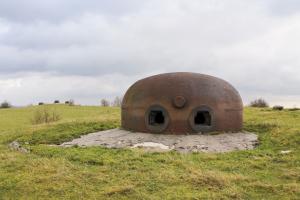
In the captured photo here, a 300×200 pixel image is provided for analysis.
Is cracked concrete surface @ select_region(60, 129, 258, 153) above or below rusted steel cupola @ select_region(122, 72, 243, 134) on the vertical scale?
below

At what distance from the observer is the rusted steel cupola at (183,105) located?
628 inches

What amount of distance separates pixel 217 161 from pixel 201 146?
231cm

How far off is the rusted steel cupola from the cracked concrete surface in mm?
387

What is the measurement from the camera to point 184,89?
1614 centimetres

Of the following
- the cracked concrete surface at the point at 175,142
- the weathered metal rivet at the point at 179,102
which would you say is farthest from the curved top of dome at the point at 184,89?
the cracked concrete surface at the point at 175,142

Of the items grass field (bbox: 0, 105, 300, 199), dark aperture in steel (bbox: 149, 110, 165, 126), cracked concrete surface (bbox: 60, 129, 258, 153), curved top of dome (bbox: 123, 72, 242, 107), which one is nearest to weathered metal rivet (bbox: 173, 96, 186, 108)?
curved top of dome (bbox: 123, 72, 242, 107)

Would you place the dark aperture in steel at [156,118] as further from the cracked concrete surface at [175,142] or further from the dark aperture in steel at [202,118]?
the dark aperture in steel at [202,118]

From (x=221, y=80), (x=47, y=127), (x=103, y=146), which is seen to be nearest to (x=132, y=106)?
(x=103, y=146)

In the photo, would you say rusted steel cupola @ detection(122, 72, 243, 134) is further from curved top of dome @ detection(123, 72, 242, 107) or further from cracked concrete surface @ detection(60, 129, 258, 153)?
cracked concrete surface @ detection(60, 129, 258, 153)

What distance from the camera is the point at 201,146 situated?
14.5 meters

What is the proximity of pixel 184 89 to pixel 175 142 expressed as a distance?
2199 millimetres

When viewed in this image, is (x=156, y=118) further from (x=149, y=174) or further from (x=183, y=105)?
(x=149, y=174)

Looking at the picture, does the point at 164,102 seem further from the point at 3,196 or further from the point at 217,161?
the point at 3,196

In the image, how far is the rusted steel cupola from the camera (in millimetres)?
15945
